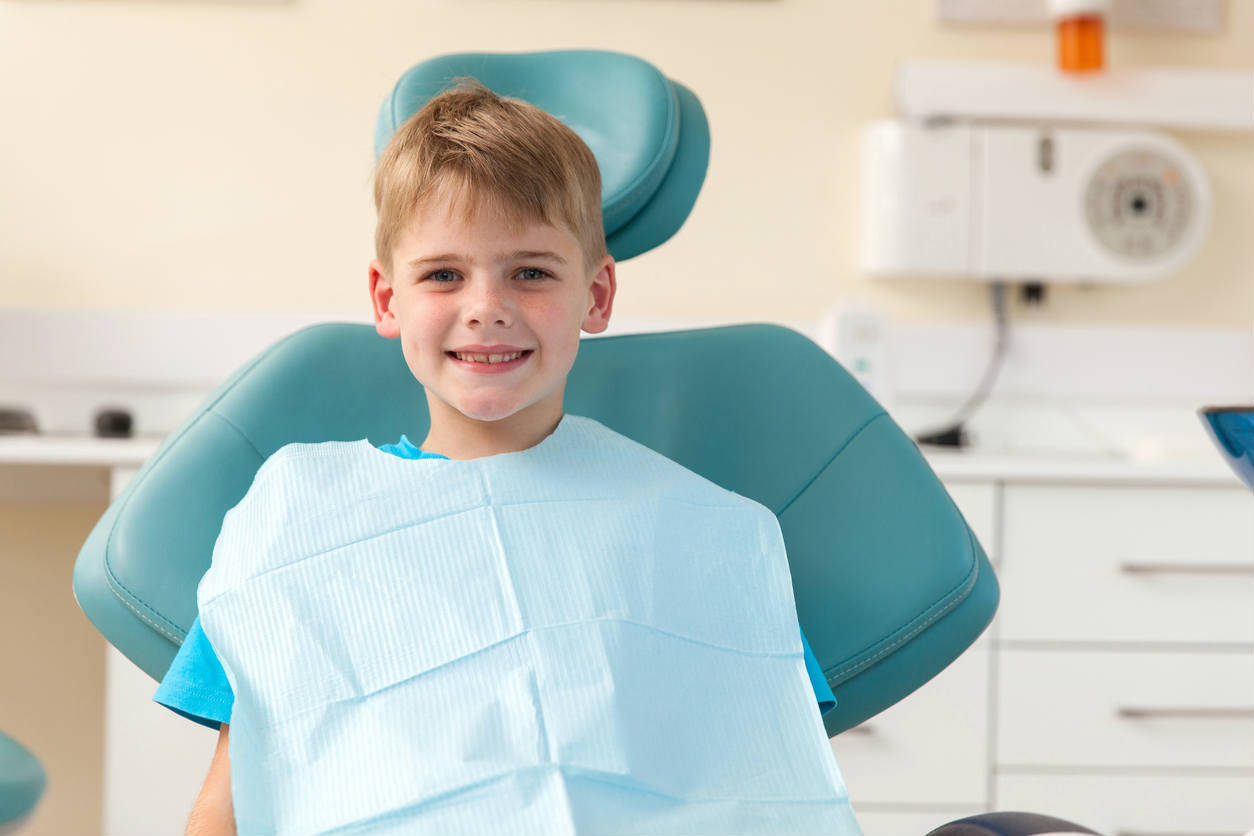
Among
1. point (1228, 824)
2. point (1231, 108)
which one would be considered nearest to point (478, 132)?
point (1228, 824)

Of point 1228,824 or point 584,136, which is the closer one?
point 584,136

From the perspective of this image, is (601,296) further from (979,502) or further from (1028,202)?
(1028,202)

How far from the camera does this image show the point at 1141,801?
5.97ft

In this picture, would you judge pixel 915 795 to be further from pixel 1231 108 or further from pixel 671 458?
pixel 1231 108

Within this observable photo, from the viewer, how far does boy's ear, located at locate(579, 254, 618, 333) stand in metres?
1.06

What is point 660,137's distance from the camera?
3.55 feet

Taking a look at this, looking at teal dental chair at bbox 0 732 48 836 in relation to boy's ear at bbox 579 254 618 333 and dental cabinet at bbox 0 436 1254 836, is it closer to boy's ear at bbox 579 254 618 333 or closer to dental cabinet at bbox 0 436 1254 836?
boy's ear at bbox 579 254 618 333

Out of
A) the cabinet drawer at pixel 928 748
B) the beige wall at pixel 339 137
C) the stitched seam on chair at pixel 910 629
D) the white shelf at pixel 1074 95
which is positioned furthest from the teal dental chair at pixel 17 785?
the white shelf at pixel 1074 95

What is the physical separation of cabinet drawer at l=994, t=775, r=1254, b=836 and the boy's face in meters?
1.20

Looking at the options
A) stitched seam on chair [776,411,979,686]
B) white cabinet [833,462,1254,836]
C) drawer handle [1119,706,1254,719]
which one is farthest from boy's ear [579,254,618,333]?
drawer handle [1119,706,1254,719]

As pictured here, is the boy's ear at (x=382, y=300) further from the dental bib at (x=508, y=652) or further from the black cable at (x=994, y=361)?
the black cable at (x=994, y=361)

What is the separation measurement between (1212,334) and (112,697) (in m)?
2.02

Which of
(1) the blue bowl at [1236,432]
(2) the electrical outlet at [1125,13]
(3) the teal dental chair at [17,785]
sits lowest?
(3) the teal dental chair at [17,785]

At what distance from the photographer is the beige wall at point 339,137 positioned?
83.6 inches
